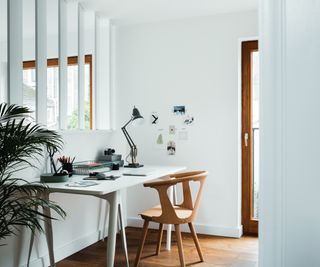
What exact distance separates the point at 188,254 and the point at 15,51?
2216 mm

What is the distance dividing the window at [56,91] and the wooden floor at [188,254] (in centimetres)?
120

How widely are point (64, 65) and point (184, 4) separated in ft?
4.18

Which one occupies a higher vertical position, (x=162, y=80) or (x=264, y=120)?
(x=162, y=80)

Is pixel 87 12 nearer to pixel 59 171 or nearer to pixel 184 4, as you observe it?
pixel 184 4

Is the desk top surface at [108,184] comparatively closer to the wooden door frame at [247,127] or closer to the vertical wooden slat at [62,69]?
the vertical wooden slat at [62,69]

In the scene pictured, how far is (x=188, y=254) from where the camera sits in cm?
321

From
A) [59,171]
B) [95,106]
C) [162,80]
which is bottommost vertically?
[59,171]

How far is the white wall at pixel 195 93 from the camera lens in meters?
3.72

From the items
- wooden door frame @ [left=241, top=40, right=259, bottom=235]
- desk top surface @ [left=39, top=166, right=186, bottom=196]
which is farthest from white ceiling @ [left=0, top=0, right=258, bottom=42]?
desk top surface @ [left=39, top=166, right=186, bottom=196]

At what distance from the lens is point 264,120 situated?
2.02 feet

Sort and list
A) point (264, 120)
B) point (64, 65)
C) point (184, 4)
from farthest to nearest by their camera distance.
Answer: point (184, 4) → point (64, 65) → point (264, 120)

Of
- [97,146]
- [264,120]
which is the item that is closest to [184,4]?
[97,146]

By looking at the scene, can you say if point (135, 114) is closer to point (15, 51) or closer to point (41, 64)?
point (41, 64)

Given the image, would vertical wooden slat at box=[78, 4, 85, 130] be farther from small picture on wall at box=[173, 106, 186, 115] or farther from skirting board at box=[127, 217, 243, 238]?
skirting board at box=[127, 217, 243, 238]
